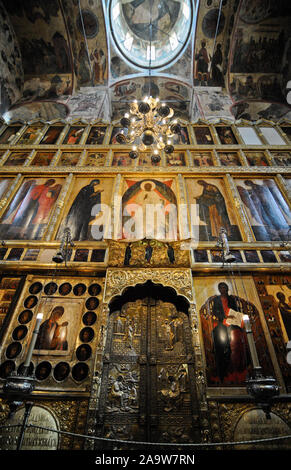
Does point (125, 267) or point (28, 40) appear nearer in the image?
point (125, 267)

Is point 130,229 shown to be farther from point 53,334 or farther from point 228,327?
point 228,327

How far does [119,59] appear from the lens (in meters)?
15.6

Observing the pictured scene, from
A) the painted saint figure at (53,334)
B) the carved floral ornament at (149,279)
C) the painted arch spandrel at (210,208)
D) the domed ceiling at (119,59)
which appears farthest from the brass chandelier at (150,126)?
the domed ceiling at (119,59)

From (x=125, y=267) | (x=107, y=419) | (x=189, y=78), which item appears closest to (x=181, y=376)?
(x=107, y=419)

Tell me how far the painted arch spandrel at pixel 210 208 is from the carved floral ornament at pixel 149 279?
1509 mm

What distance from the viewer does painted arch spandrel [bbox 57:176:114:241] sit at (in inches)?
265

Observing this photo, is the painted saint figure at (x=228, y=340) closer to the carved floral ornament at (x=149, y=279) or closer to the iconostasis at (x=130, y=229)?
the iconostasis at (x=130, y=229)

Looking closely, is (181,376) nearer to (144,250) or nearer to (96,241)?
(144,250)

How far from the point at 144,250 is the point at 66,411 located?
3.48m

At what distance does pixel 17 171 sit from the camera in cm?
830

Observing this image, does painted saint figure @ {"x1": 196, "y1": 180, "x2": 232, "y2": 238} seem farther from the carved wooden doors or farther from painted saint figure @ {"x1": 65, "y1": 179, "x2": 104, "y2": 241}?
painted saint figure @ {"x1": 65, "y1": 179, "x2": 104, "y2": 241}

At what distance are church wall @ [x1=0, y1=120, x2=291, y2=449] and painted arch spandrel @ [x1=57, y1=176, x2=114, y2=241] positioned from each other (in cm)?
4

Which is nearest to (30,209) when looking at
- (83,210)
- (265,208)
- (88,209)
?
(83,210)

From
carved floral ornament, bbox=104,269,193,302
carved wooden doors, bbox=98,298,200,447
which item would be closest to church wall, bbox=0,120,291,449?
carved floral ornament, bbox=104,269,193,302
